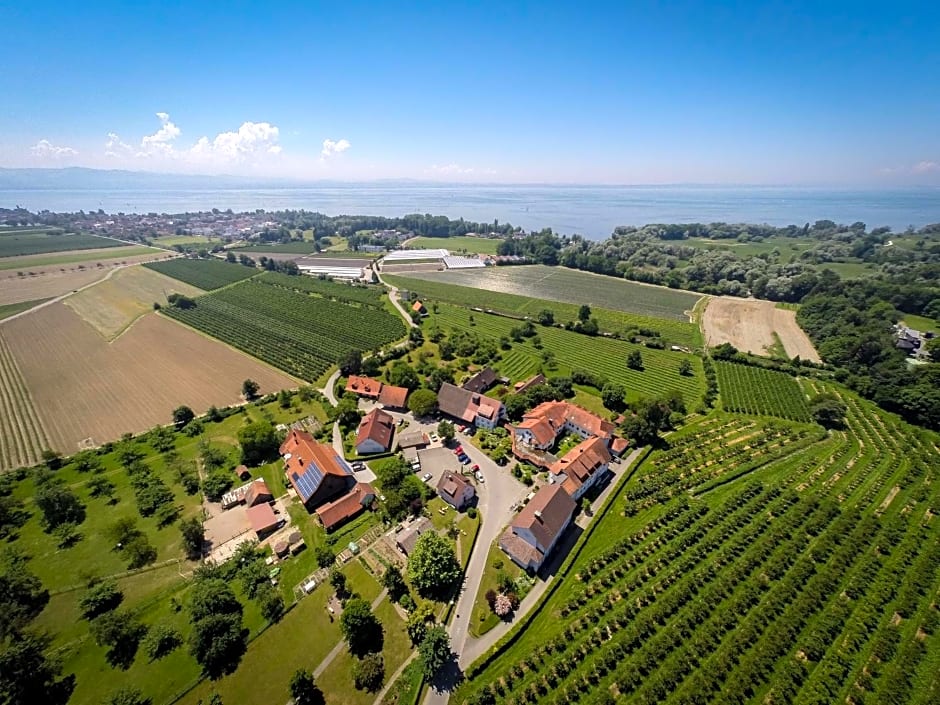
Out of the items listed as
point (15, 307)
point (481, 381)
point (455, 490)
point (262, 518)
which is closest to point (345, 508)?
point (262, 518)

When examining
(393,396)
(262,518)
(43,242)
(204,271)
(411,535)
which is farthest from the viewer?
(43,242)

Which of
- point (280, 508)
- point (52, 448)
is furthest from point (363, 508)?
point (52, 448)

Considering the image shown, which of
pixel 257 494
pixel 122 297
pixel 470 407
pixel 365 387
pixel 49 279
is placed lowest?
pixel 257 494

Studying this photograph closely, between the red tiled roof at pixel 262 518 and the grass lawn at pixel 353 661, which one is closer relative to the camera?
the grass lawn at pixel 353 661

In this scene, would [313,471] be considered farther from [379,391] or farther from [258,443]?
[379,391]

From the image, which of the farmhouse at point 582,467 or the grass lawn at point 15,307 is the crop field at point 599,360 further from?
the grass lawn at point 15,307

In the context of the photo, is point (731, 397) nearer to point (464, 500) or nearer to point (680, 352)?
point (680, 352)

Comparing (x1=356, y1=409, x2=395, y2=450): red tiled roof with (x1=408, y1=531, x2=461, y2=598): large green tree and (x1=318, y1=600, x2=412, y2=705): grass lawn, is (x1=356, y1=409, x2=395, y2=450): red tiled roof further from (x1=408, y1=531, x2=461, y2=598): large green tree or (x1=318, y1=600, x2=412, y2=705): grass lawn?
(x1=318, y1=600, x2=412, y2=705): grass lawn

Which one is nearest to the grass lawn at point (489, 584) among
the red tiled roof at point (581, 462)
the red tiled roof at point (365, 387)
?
the red tiled roof at point (581, 462)
